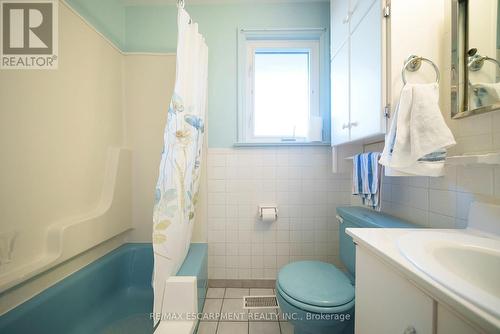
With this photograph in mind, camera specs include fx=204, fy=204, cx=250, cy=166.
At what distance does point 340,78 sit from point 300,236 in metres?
1.25

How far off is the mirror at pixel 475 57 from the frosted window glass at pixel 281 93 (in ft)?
3.43

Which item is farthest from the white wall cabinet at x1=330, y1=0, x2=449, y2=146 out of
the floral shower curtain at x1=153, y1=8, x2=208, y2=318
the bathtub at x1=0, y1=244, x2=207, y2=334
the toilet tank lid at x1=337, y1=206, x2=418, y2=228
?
the bathtub at x1=0, y1=244, x2=207, y2=334

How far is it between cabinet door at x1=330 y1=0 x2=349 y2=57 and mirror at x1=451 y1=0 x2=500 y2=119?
1.76 ft

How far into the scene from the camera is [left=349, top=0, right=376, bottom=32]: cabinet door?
40.9 inches

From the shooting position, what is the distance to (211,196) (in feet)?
5.66

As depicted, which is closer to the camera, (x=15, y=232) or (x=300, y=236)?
(x=15, y=232)

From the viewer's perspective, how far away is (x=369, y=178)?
1.17m

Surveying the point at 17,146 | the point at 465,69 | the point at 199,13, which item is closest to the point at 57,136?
the point at 17,146

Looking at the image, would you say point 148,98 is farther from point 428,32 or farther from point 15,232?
point 428,32

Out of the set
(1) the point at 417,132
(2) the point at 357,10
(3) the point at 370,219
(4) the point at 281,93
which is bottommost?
(3) the point at 370,219

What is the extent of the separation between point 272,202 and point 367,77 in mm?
1096

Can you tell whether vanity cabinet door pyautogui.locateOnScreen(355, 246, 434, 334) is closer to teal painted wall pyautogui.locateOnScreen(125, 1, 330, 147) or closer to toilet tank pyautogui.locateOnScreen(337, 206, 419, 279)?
toilet tank pyautogui.locateOnScreen(337, 206, 419, 279)

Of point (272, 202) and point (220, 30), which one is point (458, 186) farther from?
point (220, 30)

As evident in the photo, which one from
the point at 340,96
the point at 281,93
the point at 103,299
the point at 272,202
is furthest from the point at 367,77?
the point at 103,299
